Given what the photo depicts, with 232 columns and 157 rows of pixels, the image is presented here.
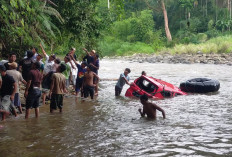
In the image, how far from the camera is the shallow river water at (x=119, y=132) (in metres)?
7.00

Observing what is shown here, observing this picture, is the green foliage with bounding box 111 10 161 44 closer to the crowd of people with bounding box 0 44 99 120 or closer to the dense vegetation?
the dense vegetation

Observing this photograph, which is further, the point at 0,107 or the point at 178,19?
the point at 178,19

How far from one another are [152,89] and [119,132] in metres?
6.20

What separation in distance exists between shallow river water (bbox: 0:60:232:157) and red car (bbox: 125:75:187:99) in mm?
1538

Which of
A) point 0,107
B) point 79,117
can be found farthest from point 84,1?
point 0,107

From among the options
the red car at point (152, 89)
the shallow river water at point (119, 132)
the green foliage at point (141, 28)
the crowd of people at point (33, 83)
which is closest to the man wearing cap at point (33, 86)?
the crowd of people at point (33, 83)

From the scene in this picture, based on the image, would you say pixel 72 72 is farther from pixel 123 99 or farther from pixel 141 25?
pixel 141 25

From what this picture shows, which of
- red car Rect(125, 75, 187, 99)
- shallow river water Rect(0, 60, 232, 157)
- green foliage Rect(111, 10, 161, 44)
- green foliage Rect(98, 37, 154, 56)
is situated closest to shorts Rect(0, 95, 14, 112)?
shallow river water Rect(0, 60, 232, 157)

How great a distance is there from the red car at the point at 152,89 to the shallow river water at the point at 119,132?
1538 millimetres

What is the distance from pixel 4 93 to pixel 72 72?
5319 mm

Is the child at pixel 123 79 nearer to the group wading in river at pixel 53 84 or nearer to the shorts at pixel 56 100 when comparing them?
the group wading in river at pixel 53 84

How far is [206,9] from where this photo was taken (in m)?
66.4

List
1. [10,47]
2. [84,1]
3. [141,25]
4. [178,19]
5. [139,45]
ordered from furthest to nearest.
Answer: [178,19], [141,25], [139,45], [84,1], [10,47]

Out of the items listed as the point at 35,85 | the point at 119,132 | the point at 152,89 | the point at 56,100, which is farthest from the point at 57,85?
the point at 152,89
